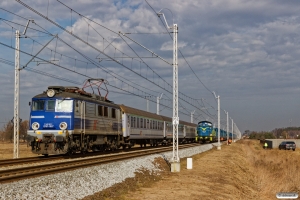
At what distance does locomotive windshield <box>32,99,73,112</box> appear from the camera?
26530 mm

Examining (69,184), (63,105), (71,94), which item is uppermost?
(71,94)

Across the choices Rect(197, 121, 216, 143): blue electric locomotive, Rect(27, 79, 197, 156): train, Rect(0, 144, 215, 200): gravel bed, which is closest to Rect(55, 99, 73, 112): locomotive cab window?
Rect(27, 79, 197, 156): train

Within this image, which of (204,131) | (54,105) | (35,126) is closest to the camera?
(35,126)

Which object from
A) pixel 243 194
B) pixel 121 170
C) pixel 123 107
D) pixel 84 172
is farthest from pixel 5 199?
pixel 123 107

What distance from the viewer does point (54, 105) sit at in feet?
87.9

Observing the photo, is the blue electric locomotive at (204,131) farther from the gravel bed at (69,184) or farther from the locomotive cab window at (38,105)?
the gravel bed at (69,184)

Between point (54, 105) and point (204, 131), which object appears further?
point (204, 131)

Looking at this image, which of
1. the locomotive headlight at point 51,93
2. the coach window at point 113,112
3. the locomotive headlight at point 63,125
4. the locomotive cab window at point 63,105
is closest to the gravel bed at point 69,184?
the locomotive headlight at point 63,125

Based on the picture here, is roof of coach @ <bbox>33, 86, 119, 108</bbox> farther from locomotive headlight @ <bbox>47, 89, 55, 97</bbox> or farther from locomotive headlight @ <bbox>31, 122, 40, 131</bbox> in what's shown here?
locomotive headlight @ <bbox>31, 122, 40, 131</bbox>

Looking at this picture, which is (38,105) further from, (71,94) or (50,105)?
(71,94)

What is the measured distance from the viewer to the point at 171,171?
24438mm

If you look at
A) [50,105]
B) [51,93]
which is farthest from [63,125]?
[51,93]

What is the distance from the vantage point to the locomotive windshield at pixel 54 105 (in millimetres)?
26530

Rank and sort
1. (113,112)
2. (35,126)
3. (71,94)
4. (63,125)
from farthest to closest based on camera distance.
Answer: (113,112) < (71,94) < (35,126) < (63,125)
